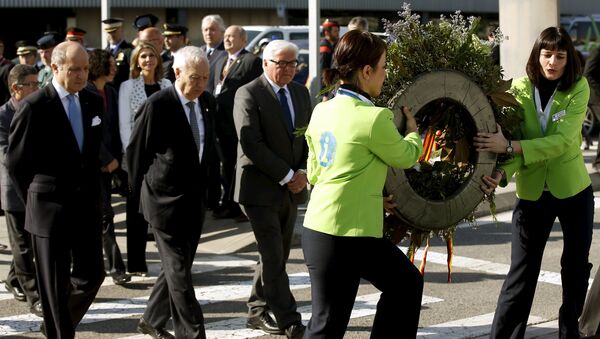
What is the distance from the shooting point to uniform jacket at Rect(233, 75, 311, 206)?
7.58 meters

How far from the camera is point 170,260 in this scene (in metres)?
7.11

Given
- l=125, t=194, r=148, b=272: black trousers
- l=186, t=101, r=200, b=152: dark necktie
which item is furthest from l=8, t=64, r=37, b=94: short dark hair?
l=186, t=101, r=200, b=152: dark necktie

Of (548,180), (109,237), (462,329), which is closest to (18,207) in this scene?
(109,237)

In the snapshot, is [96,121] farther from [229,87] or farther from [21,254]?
[229,87]

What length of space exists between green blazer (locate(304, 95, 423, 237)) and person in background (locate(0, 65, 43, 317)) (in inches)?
147

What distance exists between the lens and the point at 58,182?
22.4 ft

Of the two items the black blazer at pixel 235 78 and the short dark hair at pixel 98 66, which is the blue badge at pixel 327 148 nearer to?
the short dark hair at pixel 98 66

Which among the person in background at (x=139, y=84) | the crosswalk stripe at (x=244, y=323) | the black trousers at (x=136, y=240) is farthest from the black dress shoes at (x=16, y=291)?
the person in background at (x=139, y=84)

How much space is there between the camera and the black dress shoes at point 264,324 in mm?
7820

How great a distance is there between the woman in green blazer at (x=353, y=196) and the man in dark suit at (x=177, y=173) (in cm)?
158

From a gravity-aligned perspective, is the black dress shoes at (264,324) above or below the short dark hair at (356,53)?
below

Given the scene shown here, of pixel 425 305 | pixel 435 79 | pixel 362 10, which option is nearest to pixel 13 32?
pixel 362 10

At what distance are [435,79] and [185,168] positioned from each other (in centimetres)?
189

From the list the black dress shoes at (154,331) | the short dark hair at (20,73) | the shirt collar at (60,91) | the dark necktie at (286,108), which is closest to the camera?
the shirt collar at (60,91)
